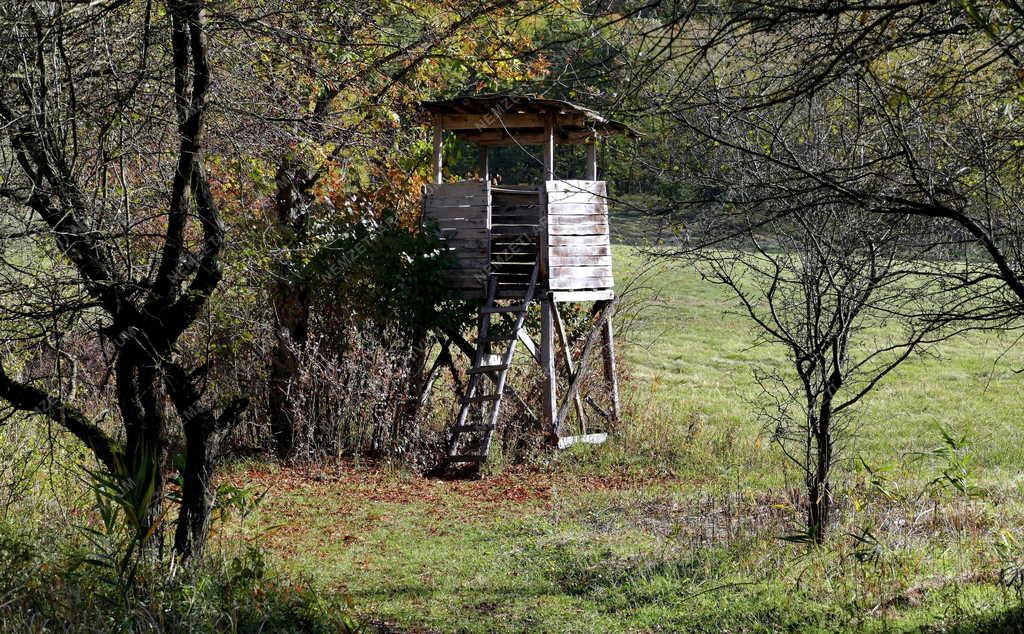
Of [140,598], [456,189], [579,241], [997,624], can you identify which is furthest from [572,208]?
[140,598]

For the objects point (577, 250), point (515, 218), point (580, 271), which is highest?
point (515, 218)

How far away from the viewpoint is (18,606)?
16.7 ft

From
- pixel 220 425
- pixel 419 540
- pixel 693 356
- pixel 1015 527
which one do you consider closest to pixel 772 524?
pixel 1015 527

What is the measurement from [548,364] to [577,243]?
6.14 feet

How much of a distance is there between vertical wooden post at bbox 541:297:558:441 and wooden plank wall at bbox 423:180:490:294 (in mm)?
1040

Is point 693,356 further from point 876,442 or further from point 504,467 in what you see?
point 504,467

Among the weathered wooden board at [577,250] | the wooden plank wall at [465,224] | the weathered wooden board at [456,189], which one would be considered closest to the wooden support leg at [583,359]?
the weathered wooden board at [577,250]

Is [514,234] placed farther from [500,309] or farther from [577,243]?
[500,309]

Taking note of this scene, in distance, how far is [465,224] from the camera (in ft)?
44.2

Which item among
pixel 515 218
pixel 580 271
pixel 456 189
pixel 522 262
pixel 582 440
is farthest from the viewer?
pixel 515 218

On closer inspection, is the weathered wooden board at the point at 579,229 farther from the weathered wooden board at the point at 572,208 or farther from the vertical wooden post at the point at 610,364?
the vertical wooden post at the point at 610,364

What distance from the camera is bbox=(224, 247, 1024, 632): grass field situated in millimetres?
6496

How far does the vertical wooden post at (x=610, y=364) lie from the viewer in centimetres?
1459

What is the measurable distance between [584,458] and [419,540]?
4.33 m
